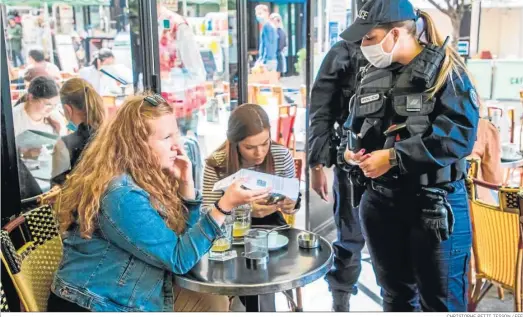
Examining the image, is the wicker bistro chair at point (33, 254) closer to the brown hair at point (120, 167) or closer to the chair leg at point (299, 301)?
the brown hair at point (120, 167)

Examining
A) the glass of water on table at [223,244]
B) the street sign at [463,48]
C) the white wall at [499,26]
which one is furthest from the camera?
the street sign at [463,48]

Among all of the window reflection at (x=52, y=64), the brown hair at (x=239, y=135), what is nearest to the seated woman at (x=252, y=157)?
the brown hair at (x=239, y=135)

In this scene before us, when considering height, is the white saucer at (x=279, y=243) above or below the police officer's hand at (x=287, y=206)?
below

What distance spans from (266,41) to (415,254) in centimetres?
110

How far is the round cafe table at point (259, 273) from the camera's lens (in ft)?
5.38

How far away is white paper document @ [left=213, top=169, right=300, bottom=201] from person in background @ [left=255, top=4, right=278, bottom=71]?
0.52 metres

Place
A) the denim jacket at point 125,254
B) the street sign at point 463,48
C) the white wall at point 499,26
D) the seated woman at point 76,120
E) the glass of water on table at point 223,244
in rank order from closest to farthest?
the denim jacket at point 125,254, the glass of water on table at point 223,244, the white wall at point 499,26, the street sign at point 463,48, the seated woman at point 76,120

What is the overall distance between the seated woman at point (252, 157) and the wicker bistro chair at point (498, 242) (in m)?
0.76

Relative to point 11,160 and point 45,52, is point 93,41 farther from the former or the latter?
point 11,160

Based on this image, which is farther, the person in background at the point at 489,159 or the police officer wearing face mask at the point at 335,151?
the person in background at the point at 489,159

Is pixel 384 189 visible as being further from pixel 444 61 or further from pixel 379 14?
pixel 379 14

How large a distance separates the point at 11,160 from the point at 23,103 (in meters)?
0.21

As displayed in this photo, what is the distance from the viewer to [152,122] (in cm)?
177

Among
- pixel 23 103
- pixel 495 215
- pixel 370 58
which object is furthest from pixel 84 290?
pixel 495 215
